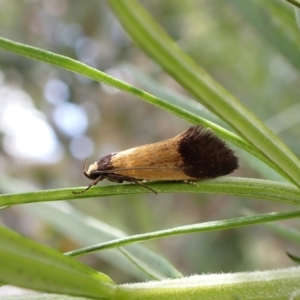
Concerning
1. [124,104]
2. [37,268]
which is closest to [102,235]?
[37,268]

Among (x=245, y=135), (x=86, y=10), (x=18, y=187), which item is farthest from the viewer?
(x=86, y=10)

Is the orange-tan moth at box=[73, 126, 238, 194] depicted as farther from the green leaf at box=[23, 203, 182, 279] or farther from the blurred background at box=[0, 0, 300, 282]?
the blurred background at box=[0, 0, 300, 282]

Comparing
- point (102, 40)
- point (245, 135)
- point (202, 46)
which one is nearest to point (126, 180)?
point (245, 135)

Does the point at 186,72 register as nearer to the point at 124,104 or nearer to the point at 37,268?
the point at 37,268

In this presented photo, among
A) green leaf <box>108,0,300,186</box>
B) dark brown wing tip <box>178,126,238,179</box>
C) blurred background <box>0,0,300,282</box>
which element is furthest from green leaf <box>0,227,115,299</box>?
blurred background <box>0,0,300,282</box>

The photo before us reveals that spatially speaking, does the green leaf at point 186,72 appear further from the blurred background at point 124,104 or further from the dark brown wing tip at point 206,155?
the blurred background at point 124,104

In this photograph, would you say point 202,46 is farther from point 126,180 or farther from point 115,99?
point 126,180
